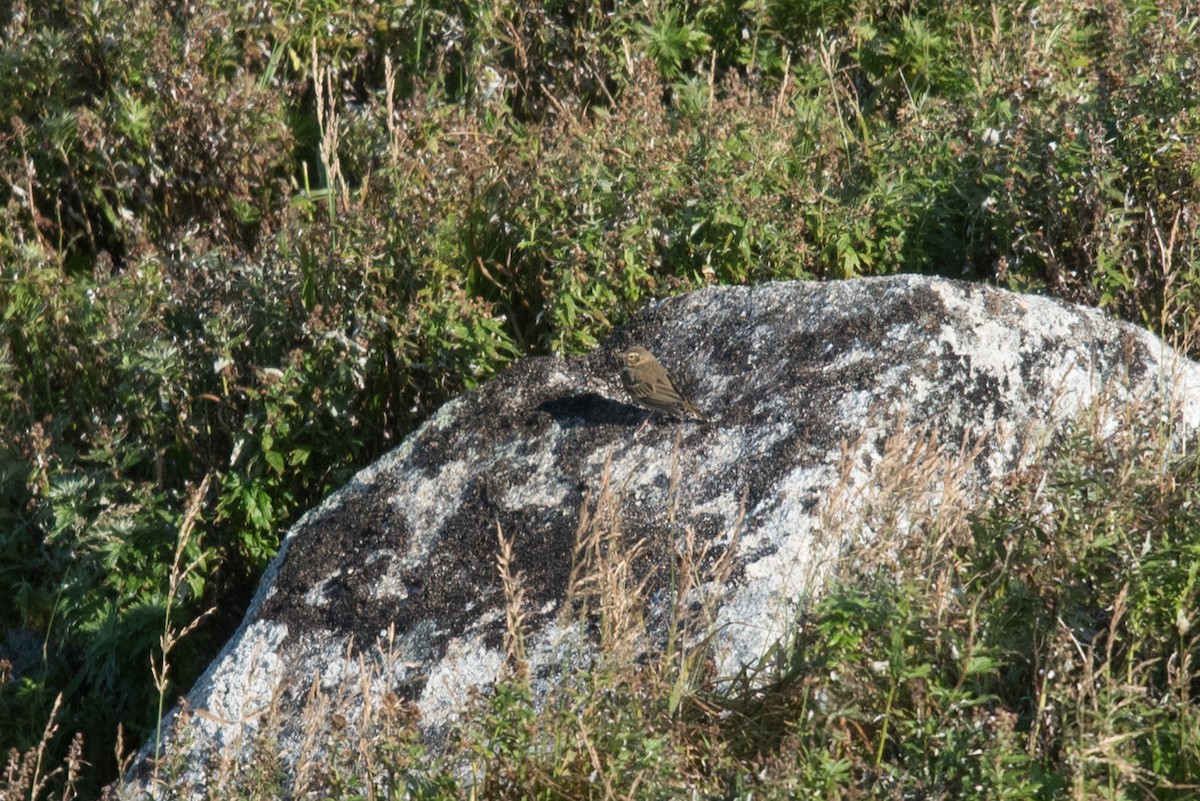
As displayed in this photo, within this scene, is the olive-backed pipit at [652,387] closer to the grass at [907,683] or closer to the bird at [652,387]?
the bird at [652,387]

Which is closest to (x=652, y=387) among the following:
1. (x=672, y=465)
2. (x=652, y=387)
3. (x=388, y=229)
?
(x=652, y=387)

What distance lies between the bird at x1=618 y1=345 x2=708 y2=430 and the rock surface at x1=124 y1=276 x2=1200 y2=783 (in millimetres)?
79

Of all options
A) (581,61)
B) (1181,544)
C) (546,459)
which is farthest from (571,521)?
(581,61)

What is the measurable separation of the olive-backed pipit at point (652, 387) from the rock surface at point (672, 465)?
0.08m

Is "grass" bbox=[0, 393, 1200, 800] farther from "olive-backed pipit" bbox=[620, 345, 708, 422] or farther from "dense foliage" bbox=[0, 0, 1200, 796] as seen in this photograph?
"dense foliage" bbox=[0, 0, 1200, 796]

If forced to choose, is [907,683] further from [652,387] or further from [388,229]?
[388,229]

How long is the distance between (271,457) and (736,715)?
2.66 metres

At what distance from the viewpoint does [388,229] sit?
5715 mm

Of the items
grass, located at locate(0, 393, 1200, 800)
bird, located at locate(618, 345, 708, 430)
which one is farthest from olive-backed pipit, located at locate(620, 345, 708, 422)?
grass, located at locate(0, 393, 1200, 800)

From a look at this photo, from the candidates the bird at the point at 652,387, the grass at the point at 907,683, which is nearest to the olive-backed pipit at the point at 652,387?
the bird at the point at 652,387

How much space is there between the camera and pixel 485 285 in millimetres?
5953

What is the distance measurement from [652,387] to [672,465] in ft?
2.69

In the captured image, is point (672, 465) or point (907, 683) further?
point (672, 465)

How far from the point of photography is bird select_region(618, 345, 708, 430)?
463 centimetres
